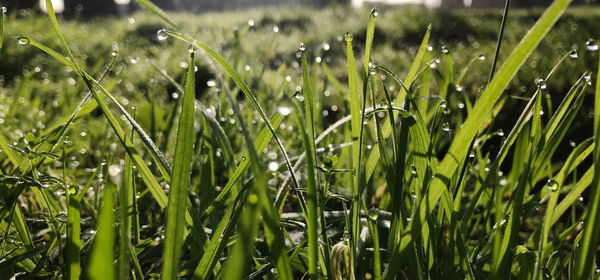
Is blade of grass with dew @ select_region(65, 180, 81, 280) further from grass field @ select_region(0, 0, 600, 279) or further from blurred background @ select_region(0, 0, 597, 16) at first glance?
blurred background @ select_region(0, 0, 597, 16)

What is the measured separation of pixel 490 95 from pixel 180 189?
0.32 metres

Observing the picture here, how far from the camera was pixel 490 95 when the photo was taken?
1.54 ft

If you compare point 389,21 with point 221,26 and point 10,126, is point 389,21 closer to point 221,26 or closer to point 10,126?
point 221,26

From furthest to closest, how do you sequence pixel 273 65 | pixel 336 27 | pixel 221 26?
1. pixel 221 26
2. pixel 336 27
3. pixel 273 65

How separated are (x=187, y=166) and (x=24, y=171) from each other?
17.3 inches

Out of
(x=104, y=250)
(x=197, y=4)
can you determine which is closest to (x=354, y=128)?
(x=104, y=250)

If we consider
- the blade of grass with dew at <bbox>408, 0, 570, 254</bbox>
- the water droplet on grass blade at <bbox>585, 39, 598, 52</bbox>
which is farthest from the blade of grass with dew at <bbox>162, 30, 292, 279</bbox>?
the water droplet on grass blade at <bbox>585, 39, 598, 52</bbox>

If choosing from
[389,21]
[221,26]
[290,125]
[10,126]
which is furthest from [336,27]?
[10,126]

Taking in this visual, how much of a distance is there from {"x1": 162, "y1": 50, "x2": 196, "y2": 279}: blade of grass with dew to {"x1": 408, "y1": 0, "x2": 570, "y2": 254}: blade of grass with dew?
0.89ft

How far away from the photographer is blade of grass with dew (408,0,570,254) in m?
0.40

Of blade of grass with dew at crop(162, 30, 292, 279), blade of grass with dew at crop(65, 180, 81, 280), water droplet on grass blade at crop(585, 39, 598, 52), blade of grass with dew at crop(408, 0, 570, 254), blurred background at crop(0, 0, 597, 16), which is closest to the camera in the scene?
blade of grass with dew at crop(162, 30, 292, 279)

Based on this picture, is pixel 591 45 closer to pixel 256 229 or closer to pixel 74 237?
pixel 256 229

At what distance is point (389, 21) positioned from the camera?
538 centimetres

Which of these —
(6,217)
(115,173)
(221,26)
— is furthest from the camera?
(221,26)
